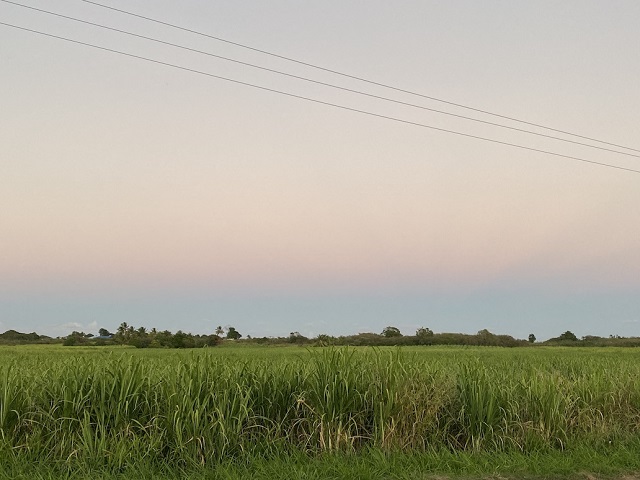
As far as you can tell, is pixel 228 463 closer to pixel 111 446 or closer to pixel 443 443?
pixel 111 446

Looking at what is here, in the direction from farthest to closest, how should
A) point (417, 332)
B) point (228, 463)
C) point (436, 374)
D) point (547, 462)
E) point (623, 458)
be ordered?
point (417, 332), point (436, 374), point (623, 458), point (547, 462), point (228, 463)

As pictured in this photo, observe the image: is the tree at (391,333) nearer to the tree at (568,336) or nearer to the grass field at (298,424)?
the tree at (568,336)

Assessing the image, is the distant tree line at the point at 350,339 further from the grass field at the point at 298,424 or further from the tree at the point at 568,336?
the grass field at the point at 298,424

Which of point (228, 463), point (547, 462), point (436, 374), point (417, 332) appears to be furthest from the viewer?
point (417, 332)

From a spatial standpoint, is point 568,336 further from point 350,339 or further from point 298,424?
point 298,424

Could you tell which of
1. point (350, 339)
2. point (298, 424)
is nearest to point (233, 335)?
point (350, 339)

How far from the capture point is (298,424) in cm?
829

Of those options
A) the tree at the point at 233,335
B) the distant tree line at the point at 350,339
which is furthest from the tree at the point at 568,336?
the tree at the point at 233,335

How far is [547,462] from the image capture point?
302 inches

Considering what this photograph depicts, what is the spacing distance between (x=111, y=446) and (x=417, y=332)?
5968cm

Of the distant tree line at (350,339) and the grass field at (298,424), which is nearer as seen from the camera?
the grass field at (298,424)

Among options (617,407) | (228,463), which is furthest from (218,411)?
(617,407)

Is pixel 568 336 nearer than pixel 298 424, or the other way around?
pixel 298 424

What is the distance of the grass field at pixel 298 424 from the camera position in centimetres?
705
